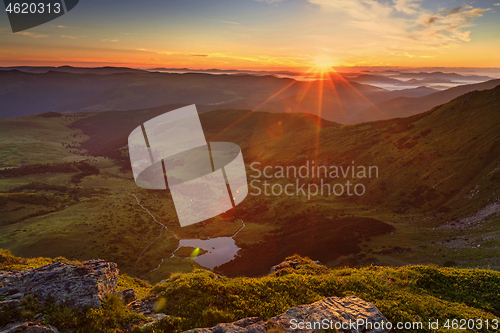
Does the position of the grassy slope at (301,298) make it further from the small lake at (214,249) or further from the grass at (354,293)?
the small lake at (214,249)

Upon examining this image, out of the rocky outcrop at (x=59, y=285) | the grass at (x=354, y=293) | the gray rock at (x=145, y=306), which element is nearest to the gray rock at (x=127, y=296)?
the rocky outcrop at (x=59, y=285)

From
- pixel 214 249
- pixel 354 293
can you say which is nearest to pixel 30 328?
pixel 354 293

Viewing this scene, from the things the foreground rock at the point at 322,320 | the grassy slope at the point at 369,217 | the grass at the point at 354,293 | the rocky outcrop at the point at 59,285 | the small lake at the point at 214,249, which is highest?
the rocky outcrop at the point at 59,285

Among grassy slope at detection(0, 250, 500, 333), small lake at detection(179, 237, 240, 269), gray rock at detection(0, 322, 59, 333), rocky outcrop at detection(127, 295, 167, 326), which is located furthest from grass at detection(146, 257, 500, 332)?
small lake at detection(179, 237, 240, 269)

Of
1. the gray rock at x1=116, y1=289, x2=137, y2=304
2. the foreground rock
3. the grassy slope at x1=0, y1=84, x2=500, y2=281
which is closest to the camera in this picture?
the foreground rock

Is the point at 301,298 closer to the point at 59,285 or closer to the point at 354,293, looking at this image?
the point at 354,293

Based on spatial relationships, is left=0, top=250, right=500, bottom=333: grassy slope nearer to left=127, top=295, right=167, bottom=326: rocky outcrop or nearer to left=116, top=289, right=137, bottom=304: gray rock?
left=127, top=295, right=167, bottom=326: rocky outcrop
